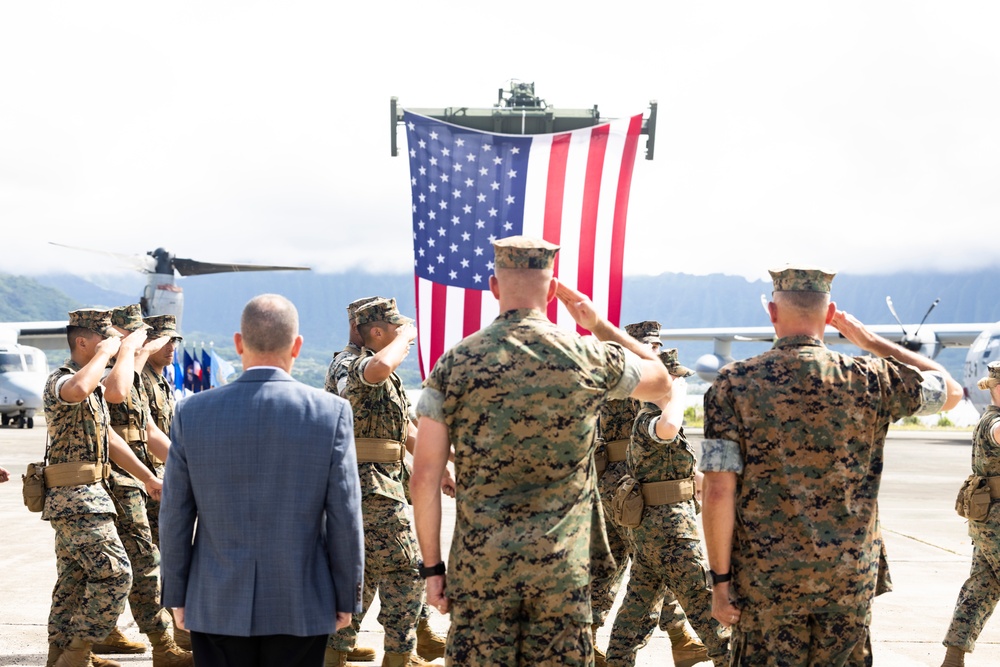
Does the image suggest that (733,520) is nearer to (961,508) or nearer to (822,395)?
(822,395)

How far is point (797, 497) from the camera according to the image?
3.72m

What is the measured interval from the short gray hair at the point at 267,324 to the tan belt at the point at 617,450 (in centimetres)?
297

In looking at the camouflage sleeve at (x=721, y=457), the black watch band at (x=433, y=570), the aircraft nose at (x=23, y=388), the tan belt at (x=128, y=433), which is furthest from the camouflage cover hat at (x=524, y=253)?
the aircraft nose at (x=23, y=388)

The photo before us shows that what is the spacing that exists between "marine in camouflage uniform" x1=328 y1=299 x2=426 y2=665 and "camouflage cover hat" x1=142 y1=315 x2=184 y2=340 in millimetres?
1613

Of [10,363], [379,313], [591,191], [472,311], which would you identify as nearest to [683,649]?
[379,313]

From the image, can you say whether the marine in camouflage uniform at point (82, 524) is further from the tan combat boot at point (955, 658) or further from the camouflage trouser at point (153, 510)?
the tan combat boot at point (955, 658)

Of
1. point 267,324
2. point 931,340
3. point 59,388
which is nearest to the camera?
point 267,324

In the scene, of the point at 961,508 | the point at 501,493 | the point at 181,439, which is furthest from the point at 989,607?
the point at 181,439

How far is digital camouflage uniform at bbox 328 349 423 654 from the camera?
570cm

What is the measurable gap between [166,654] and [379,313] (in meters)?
2.24

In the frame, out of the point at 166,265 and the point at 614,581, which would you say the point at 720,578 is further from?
the point at 166,265

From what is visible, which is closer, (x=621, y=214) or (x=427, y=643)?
Answer: (x=427, y=643)

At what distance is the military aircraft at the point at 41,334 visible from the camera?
32938 mm

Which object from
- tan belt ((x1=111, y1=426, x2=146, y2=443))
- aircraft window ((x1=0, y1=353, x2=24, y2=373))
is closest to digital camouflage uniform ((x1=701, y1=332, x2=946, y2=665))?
tan belt ((x1=111, y1=426, x2=146, y2=443))
